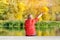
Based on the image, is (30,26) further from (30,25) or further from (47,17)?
(47,17)

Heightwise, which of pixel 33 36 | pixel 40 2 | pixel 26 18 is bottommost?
pixel 33 36

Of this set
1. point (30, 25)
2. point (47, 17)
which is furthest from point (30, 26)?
point (47, 17)

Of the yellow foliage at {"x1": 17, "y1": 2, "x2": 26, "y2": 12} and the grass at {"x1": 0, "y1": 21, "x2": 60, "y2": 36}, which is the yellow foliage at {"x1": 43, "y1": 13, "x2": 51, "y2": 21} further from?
the yellow foliage at {"x1": 17, "y1": 2, "x2": 26, "y2": 12}

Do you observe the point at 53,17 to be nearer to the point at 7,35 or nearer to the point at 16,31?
the point at 16,31

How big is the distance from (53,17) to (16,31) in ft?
1.66

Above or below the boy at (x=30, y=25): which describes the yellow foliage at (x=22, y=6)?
above

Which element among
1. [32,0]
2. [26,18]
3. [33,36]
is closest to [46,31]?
[33,36]

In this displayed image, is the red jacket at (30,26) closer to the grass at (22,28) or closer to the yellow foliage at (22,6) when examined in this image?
the grass at (22,28)

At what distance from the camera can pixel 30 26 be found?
131 centimetres

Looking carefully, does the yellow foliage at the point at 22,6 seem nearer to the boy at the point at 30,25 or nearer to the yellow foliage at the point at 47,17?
the boy at the point at 30,25

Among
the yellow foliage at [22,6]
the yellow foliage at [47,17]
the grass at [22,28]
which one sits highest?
the yellow foliage at [22,6]

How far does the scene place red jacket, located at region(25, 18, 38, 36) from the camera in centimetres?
129

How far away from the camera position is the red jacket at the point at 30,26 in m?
1.29

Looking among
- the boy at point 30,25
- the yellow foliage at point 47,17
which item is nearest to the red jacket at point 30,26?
the boy at point 30,25
